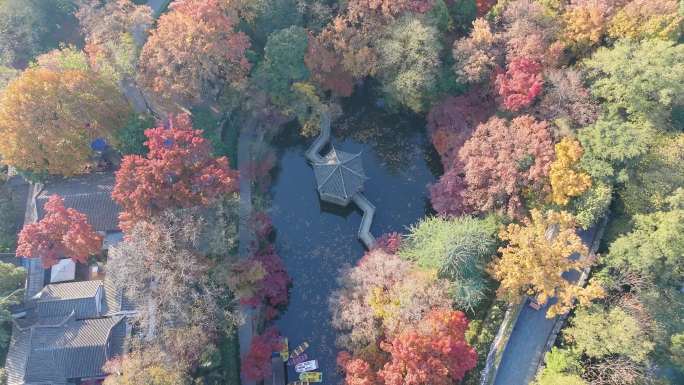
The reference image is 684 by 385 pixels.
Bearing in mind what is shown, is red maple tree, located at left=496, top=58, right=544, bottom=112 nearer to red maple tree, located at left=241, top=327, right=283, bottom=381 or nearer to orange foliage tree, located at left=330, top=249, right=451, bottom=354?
orange foliage tree, located at left=330, top=249, right=451, bottom=354

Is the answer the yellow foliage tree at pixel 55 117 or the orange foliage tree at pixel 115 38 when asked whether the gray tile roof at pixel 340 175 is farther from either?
the orange foliage tree at pixel 115 38

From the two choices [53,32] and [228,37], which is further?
[53,32]

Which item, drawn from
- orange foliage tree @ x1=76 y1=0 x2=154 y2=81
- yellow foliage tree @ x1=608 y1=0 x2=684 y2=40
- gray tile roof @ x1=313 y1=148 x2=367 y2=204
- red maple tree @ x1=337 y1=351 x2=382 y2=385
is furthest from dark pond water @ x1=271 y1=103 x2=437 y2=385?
yellow foliage tree @ x1=608 y1=0 x2=684 y2=40

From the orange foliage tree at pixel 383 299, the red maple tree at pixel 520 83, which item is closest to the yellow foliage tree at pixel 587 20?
the red maple tree at pixel 520 83

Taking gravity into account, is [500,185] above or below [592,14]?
below

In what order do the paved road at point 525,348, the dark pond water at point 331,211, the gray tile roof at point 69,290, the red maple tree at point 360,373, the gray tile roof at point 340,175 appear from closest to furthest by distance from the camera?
the red maple tree at point 360,373, the paved road at point 525,348, the gray tile roof at point 69,290, the dark pond water at point 331,211, the gray tile roof at point 340,175

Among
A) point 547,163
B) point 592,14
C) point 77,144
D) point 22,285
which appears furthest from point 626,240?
point 22,285

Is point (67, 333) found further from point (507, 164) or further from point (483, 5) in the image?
point (483, 5)

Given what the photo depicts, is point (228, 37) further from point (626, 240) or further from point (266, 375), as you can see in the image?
point (626, 240)

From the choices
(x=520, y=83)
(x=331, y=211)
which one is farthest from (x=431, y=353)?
(x=520, y=83)
